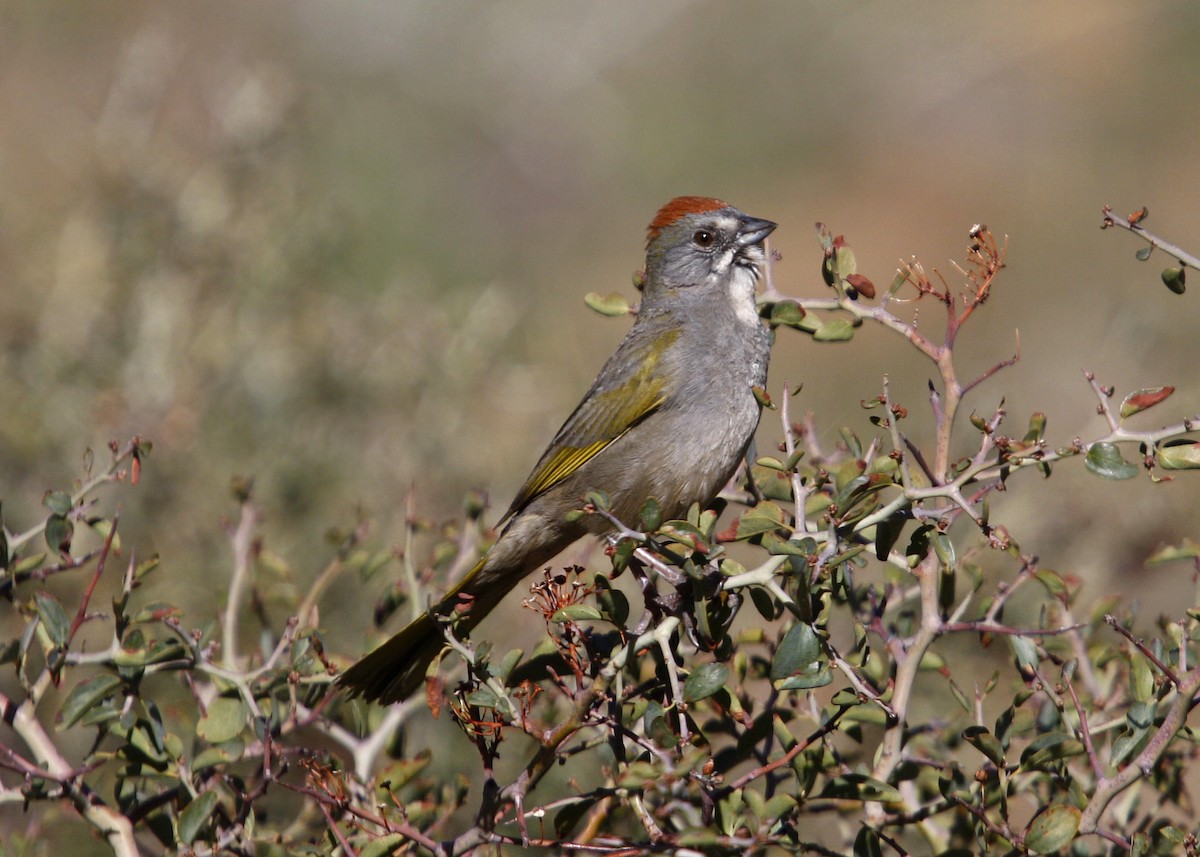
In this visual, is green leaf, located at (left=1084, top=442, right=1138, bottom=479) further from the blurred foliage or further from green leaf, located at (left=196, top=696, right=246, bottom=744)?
green leaf, located at (left=196, top=696, right=246, bottom=744)

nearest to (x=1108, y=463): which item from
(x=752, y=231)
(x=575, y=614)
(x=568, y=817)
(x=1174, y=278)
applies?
(x=1174, y=278)

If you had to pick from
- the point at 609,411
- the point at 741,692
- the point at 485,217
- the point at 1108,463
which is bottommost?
the point at 741,692

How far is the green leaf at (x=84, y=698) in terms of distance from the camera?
7.34 ft

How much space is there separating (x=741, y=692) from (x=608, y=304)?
100 cm

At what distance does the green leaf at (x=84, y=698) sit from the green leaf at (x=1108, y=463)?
1699 millimetres

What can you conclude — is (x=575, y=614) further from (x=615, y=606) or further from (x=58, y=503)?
(x=58, y=503)

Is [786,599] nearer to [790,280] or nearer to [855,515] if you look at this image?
[855,515]

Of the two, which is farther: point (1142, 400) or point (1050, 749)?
point (1050, 749)

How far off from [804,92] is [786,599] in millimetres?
18201

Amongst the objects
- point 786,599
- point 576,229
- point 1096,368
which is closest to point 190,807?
point 786,599

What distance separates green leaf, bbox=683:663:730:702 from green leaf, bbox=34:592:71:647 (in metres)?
1.10

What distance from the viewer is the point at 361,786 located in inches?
102

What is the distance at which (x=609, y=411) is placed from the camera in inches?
152

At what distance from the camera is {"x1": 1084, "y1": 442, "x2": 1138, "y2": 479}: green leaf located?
2033 millimetres
